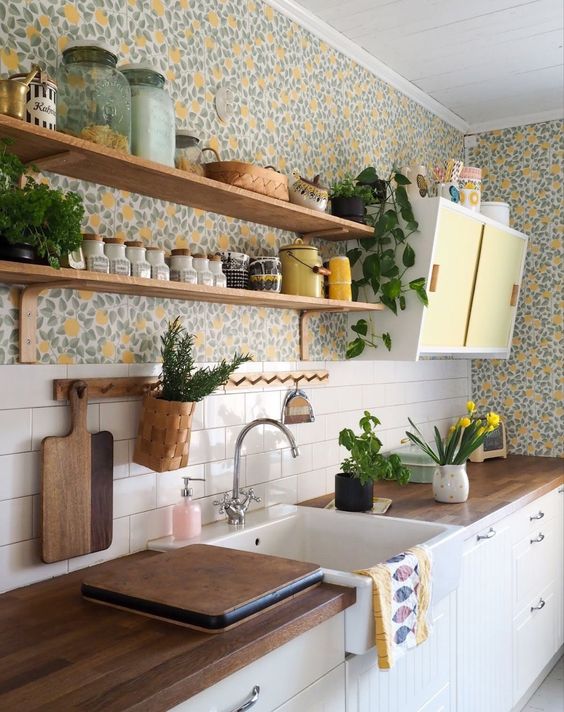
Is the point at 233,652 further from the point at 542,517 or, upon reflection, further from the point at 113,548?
the point at 542,517

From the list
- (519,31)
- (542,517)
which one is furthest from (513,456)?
(519,31)

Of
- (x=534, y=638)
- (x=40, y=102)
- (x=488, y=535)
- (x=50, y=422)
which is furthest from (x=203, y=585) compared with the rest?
(x=534, y=638)

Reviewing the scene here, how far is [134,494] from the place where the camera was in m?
2.05

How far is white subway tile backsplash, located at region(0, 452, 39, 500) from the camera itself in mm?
1707

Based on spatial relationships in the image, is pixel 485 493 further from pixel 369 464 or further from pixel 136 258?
pixel 136 258

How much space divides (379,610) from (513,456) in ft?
7.94

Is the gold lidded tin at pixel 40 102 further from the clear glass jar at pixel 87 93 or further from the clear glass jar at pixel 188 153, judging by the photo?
the clear glass jar at pixel 188 153

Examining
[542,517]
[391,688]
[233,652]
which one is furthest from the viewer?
[542,517]

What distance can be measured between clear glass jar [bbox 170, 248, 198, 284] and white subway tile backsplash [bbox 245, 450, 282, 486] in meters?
0.74

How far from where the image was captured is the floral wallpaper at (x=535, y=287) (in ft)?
12.8

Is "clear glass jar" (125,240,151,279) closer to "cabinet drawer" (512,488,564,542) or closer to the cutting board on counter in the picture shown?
the cutting board on counter

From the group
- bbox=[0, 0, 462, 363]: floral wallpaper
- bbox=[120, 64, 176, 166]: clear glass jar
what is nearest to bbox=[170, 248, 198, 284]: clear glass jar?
bbox=[0, 0, 462, 363]: floral wallpaper

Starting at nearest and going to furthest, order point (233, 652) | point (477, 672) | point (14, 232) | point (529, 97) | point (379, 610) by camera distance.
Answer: point (233, 652)
point (14, 232)
point (379, 610)
point (477, 672)
point (529, 97)

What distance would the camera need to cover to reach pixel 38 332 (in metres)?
1.81
